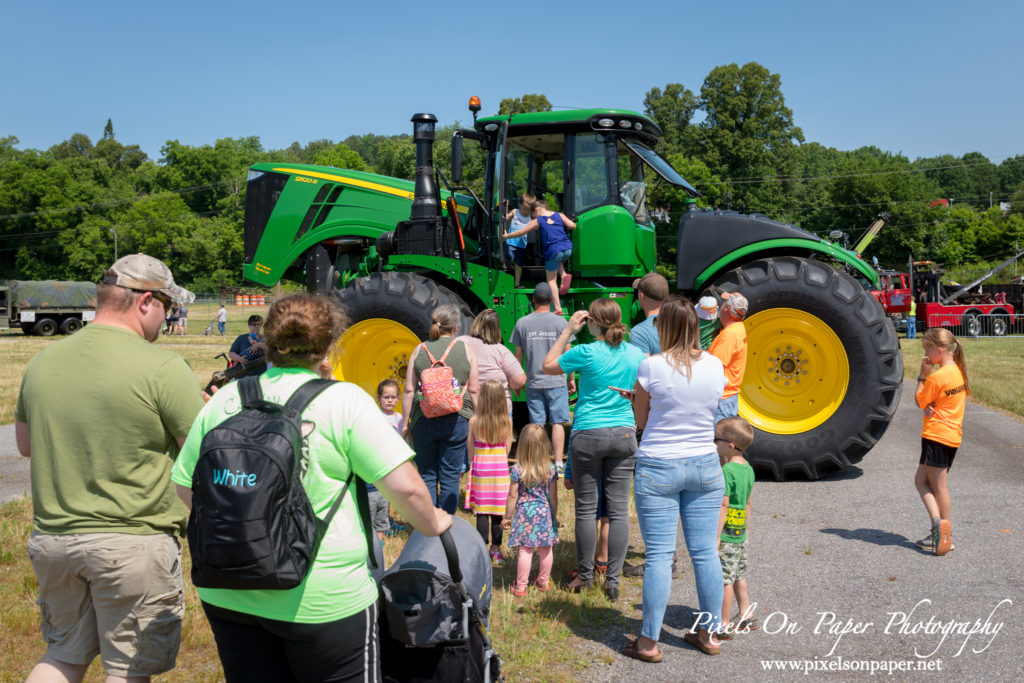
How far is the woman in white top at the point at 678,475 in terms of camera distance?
12.3 ft

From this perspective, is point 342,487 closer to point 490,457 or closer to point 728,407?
point 490,457

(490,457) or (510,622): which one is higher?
(490,457)

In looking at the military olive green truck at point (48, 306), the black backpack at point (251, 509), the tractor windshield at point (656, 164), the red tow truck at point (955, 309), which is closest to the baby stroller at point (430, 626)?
the black backpack at point (251, 509)

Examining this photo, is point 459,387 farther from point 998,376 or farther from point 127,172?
point 127,172

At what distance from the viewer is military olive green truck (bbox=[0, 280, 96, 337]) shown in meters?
32.0

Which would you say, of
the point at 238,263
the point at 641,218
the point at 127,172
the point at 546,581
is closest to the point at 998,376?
the point at 641,218

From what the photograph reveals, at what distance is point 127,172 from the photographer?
91312 mm

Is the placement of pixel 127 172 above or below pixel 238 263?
above

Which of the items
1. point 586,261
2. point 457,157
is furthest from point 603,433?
Answer: point 457,157

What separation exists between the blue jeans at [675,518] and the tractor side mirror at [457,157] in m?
4.18

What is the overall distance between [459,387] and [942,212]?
50960mm

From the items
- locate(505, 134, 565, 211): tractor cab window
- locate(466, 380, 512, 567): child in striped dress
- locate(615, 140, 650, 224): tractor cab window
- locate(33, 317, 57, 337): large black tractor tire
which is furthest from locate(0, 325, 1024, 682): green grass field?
locate(33, 317, 57, 337): large black tractor tire

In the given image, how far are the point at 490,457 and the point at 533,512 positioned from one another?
609 millimetres

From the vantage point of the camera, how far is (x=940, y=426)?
5277 millimetres
